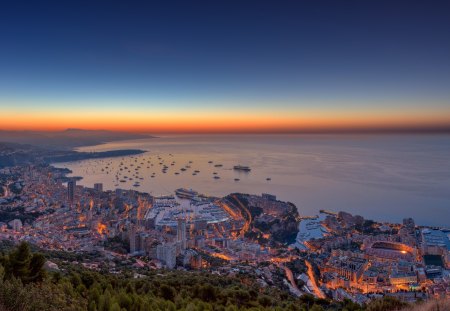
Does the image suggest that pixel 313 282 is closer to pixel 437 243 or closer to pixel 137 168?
pixel 437 243

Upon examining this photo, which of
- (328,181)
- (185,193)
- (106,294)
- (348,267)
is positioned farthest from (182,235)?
(328,181)

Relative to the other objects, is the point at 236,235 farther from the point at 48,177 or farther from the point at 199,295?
the point at 48,177

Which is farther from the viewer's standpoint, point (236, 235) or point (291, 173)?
point (291, 173)

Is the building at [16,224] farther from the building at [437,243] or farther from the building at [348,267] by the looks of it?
the building at [437,243]

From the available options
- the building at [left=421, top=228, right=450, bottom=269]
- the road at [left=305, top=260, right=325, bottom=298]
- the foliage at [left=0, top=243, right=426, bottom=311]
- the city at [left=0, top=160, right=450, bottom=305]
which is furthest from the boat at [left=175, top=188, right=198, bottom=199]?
the foliage at [left=0, top=243, right=426, bottom=311]

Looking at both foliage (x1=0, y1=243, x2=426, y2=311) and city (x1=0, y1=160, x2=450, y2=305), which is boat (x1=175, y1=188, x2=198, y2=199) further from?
foliage (x1=0, y1=243, x2=426, y2=311)

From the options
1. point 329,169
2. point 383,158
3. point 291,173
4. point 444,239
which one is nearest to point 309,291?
point 444,239

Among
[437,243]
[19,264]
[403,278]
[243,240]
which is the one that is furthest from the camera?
[243,240]

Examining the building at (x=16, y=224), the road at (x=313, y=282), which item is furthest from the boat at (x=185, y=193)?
the road at (x=313, y=282)
